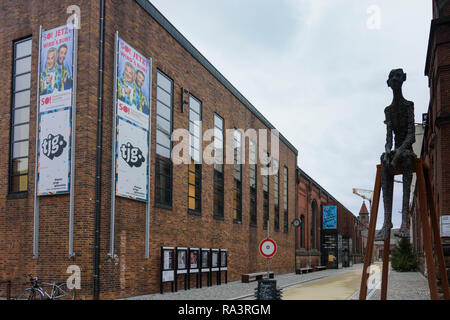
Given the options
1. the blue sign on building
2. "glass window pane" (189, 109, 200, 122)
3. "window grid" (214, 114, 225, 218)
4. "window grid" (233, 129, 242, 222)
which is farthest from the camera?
the blue sign on building

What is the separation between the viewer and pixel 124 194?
17.1 metres

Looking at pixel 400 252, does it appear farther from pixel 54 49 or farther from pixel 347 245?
pixel 54 49

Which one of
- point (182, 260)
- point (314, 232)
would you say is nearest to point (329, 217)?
point (314, 232)

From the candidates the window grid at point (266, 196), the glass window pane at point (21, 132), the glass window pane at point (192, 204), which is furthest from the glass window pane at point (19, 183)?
the window grid at point (266, 196)

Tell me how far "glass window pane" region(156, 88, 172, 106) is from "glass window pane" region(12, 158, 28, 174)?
566cm

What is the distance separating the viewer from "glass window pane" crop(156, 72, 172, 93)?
2027cm

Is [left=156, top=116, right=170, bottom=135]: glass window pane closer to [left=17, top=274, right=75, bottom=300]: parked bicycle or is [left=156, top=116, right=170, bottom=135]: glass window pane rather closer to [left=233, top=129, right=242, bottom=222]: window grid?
[left=17, top=274, right=75, bottom=300]: parked bicycle

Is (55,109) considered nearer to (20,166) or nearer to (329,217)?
(20,166)

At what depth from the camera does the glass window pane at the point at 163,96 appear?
20.1m

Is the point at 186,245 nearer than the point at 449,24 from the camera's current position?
No

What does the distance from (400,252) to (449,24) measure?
2645 cm

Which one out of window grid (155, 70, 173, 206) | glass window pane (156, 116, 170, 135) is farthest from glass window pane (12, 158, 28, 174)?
glass window pane (156, 116, 170, 135)

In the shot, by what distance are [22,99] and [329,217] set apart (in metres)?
44.3
